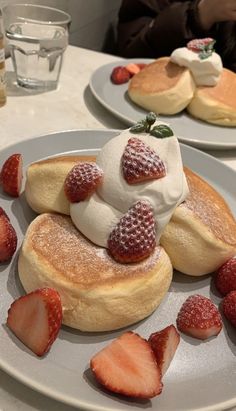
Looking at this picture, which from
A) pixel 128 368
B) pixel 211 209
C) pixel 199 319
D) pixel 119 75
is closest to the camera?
pixel 128 368

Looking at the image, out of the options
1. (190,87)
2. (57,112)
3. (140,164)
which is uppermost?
(140,164)

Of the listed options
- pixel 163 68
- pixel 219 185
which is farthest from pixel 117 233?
pixel 163 68

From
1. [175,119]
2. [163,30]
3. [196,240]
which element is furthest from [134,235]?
[163,30]

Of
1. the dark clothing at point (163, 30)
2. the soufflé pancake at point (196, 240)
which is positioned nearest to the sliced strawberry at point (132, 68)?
the dark clothing at point (163, 30)

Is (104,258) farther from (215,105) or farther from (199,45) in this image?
(199,45)

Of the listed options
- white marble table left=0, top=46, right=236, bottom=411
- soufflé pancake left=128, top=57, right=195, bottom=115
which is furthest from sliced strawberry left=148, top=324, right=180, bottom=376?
soufflé pancake left=128, top=57, right=195, bottom=115

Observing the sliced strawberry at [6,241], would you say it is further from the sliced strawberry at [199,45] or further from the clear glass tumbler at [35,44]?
the sliced strawberry at [199,45]

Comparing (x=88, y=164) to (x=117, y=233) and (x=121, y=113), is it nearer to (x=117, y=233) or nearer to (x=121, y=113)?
(x=117, y=233)

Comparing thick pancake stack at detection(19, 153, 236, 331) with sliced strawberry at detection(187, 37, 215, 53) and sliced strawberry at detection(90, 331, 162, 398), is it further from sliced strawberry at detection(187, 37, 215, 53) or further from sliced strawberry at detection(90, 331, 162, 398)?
sliced strawberry at detection(187, 37, 215, 53)
